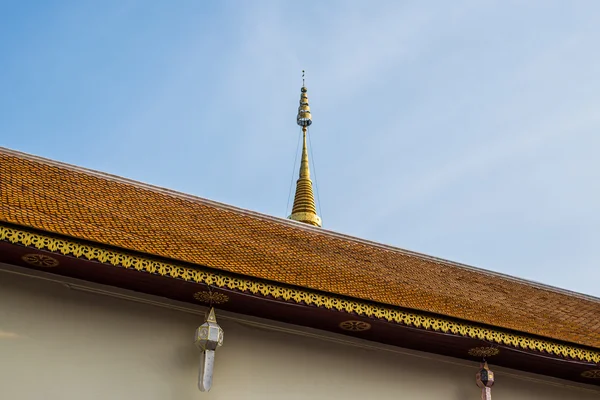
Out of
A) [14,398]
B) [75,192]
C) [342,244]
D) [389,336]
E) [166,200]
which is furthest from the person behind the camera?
[342,244]

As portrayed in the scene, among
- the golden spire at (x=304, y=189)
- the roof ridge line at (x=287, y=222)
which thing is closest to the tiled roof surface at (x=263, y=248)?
the roof ridge line at (x=287, y=222)

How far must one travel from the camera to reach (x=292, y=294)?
20.6 feet

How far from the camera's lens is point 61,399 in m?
5.76

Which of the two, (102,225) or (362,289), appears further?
(362,289)

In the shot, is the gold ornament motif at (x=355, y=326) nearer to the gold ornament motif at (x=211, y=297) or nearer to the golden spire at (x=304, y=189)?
the gold ornament motif at (x=211, y=297)

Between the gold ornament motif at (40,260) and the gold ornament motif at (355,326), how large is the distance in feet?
7.61

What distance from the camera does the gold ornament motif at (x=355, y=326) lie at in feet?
22.0

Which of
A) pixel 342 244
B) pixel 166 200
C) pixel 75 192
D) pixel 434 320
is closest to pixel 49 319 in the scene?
pixel 75 192

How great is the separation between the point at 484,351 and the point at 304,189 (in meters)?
7.90

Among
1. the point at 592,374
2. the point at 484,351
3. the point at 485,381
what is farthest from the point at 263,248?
the point at 592,374

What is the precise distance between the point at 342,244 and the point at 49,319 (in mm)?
3764

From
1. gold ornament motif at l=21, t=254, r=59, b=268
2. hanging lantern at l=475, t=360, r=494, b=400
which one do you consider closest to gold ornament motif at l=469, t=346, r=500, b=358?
hanging lantern at l=475, t=360, r=494, b=400

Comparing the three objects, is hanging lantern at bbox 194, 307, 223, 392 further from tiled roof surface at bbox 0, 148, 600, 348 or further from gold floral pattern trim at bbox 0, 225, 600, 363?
tiled roof surface at bbox 0, 148, 600, 348

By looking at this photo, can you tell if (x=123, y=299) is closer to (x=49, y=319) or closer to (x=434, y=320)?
(x=49, y=319)
